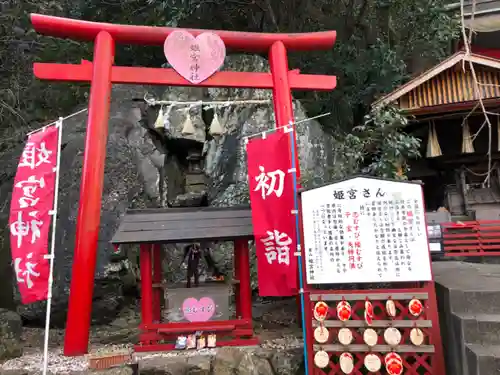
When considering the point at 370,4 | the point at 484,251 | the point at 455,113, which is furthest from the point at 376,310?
the point at 370,4

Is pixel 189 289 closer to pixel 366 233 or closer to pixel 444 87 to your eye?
pixel 366 233

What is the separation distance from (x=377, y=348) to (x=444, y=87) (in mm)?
8048

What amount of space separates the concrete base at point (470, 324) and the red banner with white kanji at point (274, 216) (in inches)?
78.1

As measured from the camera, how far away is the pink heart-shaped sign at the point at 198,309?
19.7ft

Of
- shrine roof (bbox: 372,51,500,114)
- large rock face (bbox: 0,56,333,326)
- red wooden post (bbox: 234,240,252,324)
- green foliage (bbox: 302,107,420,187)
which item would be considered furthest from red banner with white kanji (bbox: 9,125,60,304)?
shrine roof (bbox: 372,51,500,114)

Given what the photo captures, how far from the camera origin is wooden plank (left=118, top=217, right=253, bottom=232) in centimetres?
596

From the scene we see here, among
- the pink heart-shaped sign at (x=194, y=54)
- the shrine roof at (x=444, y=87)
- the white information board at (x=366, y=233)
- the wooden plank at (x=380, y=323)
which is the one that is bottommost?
the wooden plank at (x=380, y=323)

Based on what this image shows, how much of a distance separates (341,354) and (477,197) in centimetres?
866

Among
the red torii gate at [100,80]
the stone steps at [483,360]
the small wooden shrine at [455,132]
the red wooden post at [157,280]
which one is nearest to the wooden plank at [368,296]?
the stone steps at [483,360]

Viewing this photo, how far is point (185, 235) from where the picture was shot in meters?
5.80

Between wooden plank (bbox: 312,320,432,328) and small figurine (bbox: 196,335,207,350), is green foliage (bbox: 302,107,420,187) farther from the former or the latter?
small figurine (bbox: 196,335,207,350)

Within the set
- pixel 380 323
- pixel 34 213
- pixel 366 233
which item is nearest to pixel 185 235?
pixel 34 213

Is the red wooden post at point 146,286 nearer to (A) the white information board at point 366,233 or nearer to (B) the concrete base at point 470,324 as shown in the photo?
(A) the white information board at point 366,233

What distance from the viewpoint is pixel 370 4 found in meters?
12.4
